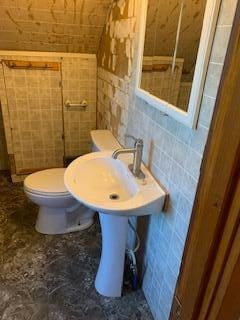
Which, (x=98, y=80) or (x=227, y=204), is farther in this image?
(x=98, y=80)

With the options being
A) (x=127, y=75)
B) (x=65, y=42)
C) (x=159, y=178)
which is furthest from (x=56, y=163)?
(x=159, y=178)

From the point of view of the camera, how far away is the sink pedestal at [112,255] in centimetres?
141

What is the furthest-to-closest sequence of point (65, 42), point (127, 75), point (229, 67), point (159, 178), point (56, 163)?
point (56, 163)
point (65, 42)
point (127, 75)
point (159, 178)
point (229, 67)

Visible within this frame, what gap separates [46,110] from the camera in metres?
2.57

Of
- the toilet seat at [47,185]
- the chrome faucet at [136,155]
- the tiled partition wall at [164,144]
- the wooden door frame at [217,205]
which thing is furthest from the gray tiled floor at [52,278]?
the wooden door frame at [217,205]

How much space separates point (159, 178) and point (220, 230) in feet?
2.81

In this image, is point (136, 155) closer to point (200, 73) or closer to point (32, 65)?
point (200, 73)

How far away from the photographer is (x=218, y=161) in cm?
48

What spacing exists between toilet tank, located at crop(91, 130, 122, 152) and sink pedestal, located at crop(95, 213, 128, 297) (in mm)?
670

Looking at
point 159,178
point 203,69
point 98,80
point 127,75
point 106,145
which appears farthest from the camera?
point 98,80

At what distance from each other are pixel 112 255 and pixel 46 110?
1.67 m

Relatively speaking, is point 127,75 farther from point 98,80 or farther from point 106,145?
point 98,80

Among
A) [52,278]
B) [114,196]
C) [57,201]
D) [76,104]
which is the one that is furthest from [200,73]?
[76,104]

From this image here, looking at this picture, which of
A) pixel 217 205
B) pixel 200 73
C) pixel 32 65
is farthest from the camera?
pixel 32 65
